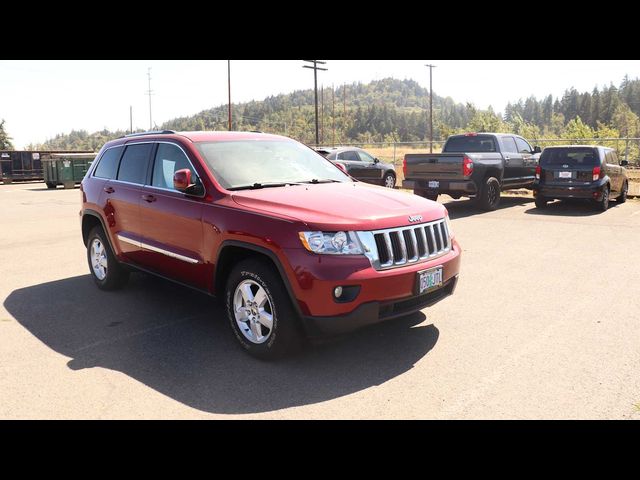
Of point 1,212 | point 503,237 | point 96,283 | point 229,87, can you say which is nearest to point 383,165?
point 503,237

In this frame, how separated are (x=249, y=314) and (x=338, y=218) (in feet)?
3.52

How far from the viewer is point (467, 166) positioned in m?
12.8

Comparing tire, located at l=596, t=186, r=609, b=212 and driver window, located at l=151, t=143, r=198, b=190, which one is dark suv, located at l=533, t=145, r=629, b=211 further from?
driver window, located at l=151, t=143, r=198, b=190

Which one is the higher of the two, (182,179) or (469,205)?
(182,179)

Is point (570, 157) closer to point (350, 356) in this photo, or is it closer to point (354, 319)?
point (350, 356)

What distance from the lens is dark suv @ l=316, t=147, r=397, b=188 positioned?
18.9m

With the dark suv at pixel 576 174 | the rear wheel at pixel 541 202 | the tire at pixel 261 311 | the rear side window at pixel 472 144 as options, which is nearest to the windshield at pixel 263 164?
the tire at pixel 261 311

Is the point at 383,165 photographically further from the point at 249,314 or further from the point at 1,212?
the point at 249,314

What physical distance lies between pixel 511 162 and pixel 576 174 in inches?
67.5

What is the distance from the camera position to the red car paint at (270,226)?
3.90 meters

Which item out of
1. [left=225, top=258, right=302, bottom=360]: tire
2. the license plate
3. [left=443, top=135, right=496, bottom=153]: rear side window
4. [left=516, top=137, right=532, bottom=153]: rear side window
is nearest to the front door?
[left=225, top=258, right=302, bottom=360]: tire

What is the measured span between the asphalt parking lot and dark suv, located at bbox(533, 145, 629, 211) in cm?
615

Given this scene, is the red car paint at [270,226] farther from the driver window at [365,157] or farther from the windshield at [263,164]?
the driver window at [365,157]

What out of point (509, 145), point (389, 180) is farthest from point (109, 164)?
point (389, 180)
